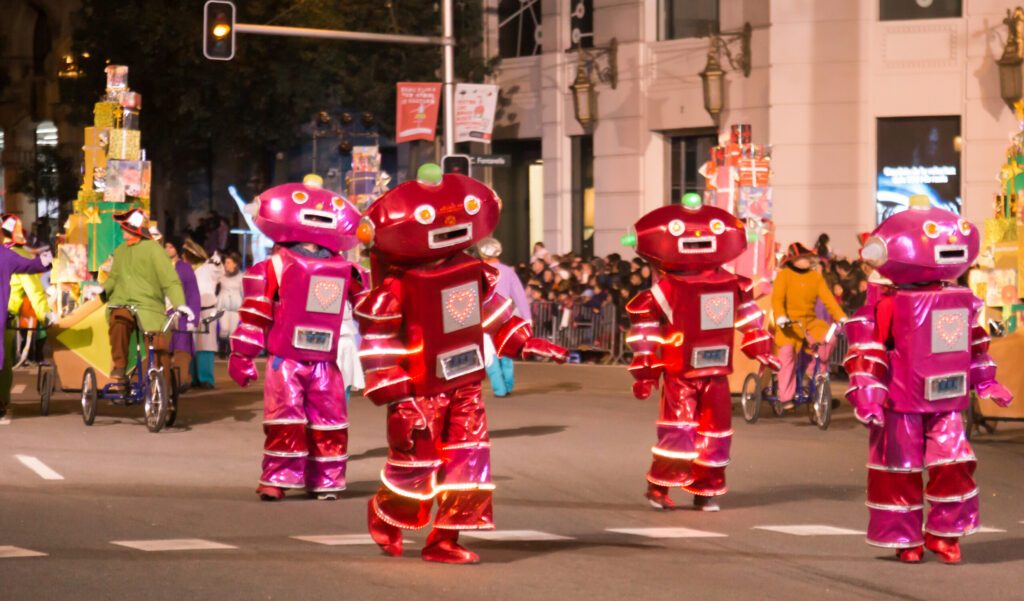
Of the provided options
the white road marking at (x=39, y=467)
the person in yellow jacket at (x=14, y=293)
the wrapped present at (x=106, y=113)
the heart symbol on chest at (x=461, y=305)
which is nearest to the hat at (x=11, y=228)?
the person in yellow jacket at (x=14, y=293)

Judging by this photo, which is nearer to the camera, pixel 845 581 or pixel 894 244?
pixel 845 581

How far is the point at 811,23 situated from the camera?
30.3 metres

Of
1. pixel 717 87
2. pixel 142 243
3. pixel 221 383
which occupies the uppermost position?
pixel 717 87

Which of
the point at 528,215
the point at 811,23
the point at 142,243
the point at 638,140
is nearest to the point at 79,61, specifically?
the point at 528,215

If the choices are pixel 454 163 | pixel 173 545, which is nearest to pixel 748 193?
pixel 454 163

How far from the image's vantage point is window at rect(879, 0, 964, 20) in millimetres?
30203

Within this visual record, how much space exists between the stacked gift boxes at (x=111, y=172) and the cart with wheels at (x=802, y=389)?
8.51 m

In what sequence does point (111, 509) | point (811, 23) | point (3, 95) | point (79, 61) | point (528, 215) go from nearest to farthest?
point (111, 509) → point (811, 23) → point (528, 215) → point (79, 61) → point (3, 95)

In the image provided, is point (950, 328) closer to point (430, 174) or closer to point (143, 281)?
point (430, 174)

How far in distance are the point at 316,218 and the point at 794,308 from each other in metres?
7.57

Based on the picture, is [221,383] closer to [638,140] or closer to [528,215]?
[638,140]

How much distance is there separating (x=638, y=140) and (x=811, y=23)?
4.26 m

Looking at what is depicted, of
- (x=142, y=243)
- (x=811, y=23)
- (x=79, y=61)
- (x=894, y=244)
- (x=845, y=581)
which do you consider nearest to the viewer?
(x=845, y=581)

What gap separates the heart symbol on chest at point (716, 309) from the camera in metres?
13.1
